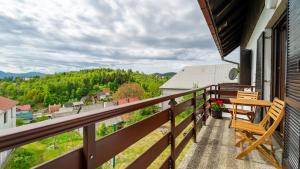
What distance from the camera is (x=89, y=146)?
0.94 metres

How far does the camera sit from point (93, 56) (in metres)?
35.0

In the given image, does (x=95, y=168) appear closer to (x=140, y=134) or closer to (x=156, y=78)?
(x=140, y=134)

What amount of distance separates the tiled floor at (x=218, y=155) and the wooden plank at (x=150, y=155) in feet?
2.43

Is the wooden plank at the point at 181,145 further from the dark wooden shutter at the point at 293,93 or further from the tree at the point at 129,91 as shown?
the tree at the point at 129,91

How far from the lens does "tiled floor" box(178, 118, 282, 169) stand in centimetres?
260

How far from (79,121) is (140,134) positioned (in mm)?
700

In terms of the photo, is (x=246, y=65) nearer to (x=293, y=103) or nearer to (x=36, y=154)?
(x=293, y=103)

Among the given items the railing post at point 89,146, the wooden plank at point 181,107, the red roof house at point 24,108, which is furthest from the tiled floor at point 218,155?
the red roof house at point 24,108

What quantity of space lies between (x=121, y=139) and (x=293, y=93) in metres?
1.50

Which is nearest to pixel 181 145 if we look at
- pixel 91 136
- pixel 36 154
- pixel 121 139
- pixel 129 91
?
pixel 121 139

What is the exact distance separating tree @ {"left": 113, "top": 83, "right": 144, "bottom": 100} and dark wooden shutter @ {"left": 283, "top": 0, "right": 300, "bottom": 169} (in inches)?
1018

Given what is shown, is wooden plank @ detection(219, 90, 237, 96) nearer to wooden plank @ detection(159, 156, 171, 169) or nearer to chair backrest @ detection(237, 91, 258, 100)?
chair backrest @ detection(237, 91, 258, 100)

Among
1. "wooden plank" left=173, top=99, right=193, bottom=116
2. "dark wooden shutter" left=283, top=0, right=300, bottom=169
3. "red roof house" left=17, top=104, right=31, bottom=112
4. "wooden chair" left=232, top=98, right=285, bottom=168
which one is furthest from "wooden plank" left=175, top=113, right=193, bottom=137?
"red roof house" left=17, top=104, right=31, bottom=112

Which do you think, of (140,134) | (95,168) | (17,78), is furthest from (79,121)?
(17,78)
